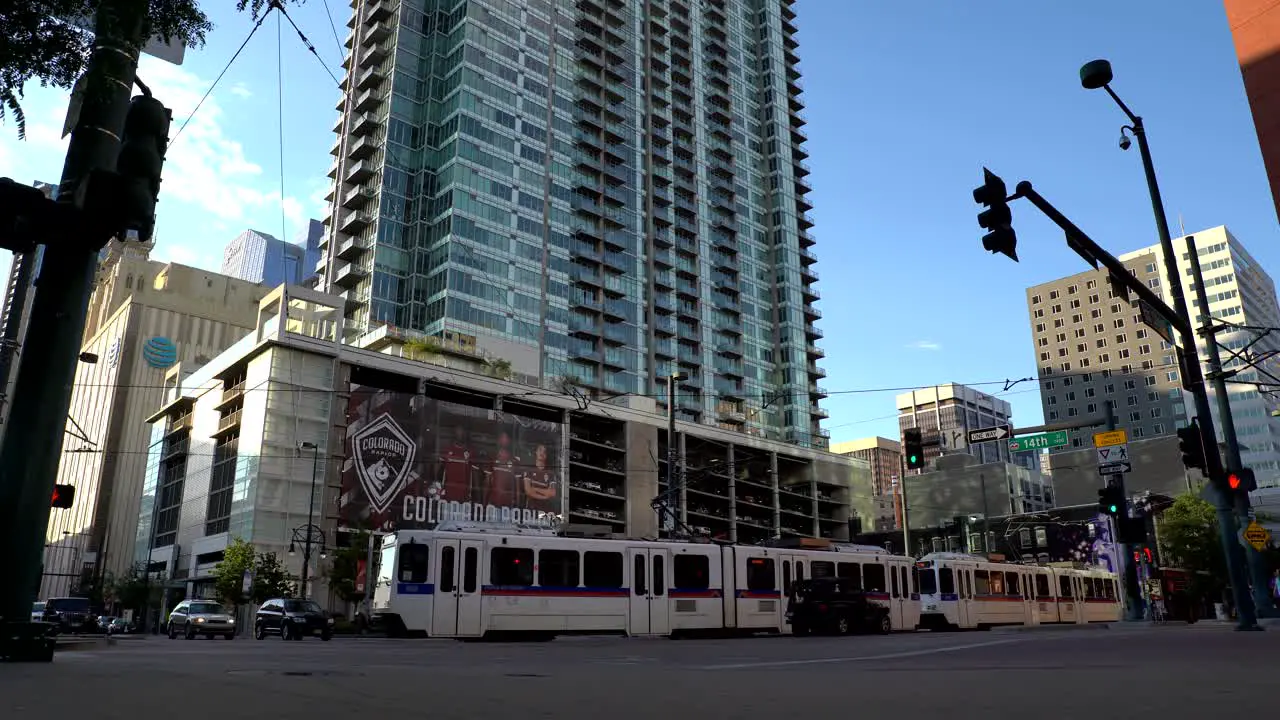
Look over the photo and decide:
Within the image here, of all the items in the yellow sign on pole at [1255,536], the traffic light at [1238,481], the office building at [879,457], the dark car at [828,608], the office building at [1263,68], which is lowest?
the dark car at [828,608]

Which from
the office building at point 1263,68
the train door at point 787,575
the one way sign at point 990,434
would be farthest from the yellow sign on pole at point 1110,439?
the office building at point 1263,68

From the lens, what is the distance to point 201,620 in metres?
35.5

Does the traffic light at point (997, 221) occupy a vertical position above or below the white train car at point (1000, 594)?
above

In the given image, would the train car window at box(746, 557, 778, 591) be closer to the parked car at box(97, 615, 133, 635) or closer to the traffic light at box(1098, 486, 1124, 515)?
the traffic light at box(1098, 486, 1124, 515)

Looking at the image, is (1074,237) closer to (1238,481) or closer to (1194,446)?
(1194,446)

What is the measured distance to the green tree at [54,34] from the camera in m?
7.00

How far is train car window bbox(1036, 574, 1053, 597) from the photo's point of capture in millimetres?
39125

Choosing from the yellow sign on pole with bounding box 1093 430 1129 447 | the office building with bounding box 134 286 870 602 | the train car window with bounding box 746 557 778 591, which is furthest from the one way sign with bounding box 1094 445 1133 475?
the office building with bounding box 134 286 870 602

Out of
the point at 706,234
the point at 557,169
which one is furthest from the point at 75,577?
the point at 706,234

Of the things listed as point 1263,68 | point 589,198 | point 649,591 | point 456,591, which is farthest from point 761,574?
point 589,198

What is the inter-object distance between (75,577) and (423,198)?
67.1 meters

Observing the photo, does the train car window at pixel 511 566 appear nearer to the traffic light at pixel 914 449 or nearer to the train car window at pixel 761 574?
the train car window at pixel 761 574

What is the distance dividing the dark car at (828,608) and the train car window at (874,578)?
2076mm

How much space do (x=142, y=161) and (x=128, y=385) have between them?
116636 mm
